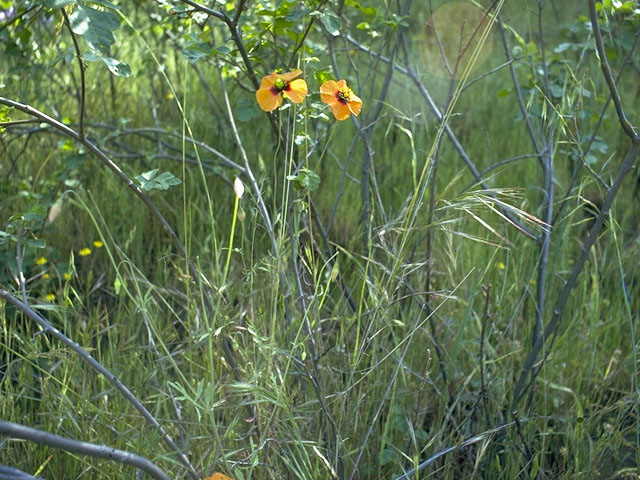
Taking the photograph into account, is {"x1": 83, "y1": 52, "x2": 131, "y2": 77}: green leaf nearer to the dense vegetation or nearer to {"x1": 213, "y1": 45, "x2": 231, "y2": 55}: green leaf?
the dense vegetation

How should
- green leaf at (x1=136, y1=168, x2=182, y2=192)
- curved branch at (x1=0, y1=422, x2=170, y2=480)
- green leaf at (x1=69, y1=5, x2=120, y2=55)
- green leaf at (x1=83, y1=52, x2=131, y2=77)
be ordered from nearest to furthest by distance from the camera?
curved branch at (x1=0, y1=422, x2=170, y2=480) < green leaf at (x1=69, y1=5, x2=120, y2=55) < green leaf at (x1=83, y1=52, x2=131, y2=77) < green leaf at (x1=136, y1=168, x2=182, y2=192)

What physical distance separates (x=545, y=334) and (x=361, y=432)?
17.8 inches

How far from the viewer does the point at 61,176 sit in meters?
2.23

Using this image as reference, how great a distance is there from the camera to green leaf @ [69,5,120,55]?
3.61ft

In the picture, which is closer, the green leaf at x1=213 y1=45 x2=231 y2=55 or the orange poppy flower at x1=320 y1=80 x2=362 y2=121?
the orange poppy flower at x1=320 y1=80 x2=362 y2=121

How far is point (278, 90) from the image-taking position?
1407mm

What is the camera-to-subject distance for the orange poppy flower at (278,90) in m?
1.39

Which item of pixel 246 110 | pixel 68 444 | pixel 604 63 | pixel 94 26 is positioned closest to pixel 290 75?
pixel 246 110

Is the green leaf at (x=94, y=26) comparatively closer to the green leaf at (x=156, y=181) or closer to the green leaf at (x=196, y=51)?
the green leaf at (x=156, y=181)

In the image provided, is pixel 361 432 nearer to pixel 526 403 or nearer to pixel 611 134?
pixel 526 403

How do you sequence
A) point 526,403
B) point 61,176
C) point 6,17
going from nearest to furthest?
point 526,403 → point 61,176 → point 6,17

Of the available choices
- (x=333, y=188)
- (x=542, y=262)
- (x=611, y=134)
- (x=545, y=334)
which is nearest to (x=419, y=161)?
(x=333, y=188)

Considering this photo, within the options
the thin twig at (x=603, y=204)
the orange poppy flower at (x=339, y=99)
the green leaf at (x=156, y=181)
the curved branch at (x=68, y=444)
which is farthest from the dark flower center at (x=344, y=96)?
the curved branch at (x=68, y=444)

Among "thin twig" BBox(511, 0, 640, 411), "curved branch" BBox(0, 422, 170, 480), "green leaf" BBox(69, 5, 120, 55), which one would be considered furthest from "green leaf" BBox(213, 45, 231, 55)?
"curved branch" BBox(0, 422, 170, 480)
